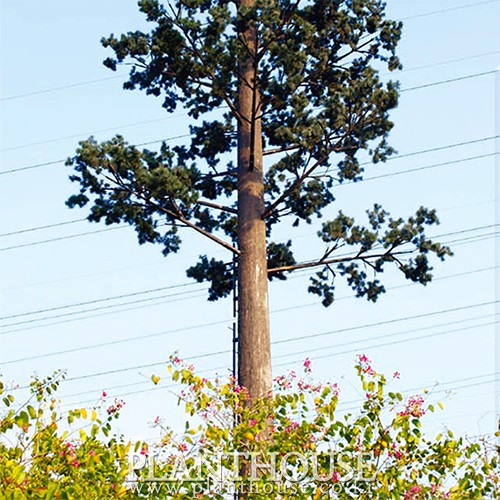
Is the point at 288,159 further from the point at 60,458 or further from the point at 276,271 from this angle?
the point at 60,458

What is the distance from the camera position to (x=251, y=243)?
15.7 metres

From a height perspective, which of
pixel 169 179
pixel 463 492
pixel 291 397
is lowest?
pixel 463 492

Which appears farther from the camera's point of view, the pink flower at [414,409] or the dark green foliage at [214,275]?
the dark green foliage at [214,275]

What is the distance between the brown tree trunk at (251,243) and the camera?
14.8 metres

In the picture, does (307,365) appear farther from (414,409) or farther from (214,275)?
(214,275)

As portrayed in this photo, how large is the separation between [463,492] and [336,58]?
10240 mm

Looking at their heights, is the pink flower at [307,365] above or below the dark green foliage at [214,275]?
below

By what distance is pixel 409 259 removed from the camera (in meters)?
16.4

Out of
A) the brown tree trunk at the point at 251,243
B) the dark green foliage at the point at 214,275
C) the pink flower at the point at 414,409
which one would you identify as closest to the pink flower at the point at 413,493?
the pink flower at the point at 414,409

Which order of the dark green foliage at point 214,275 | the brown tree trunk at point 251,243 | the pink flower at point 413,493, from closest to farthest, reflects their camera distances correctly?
the pink flower at point 413,493
the brown tree trunk at point 251,243
the dark green foliage at point 214,275

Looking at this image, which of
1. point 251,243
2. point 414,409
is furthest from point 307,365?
point 251,243

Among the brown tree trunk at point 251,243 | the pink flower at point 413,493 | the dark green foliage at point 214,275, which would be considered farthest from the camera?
the dark green foliage at point 214,275

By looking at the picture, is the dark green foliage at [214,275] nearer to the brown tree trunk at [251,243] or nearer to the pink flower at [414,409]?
the brown tree trunk at [251,243]

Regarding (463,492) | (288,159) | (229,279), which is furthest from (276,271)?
(463,492)
